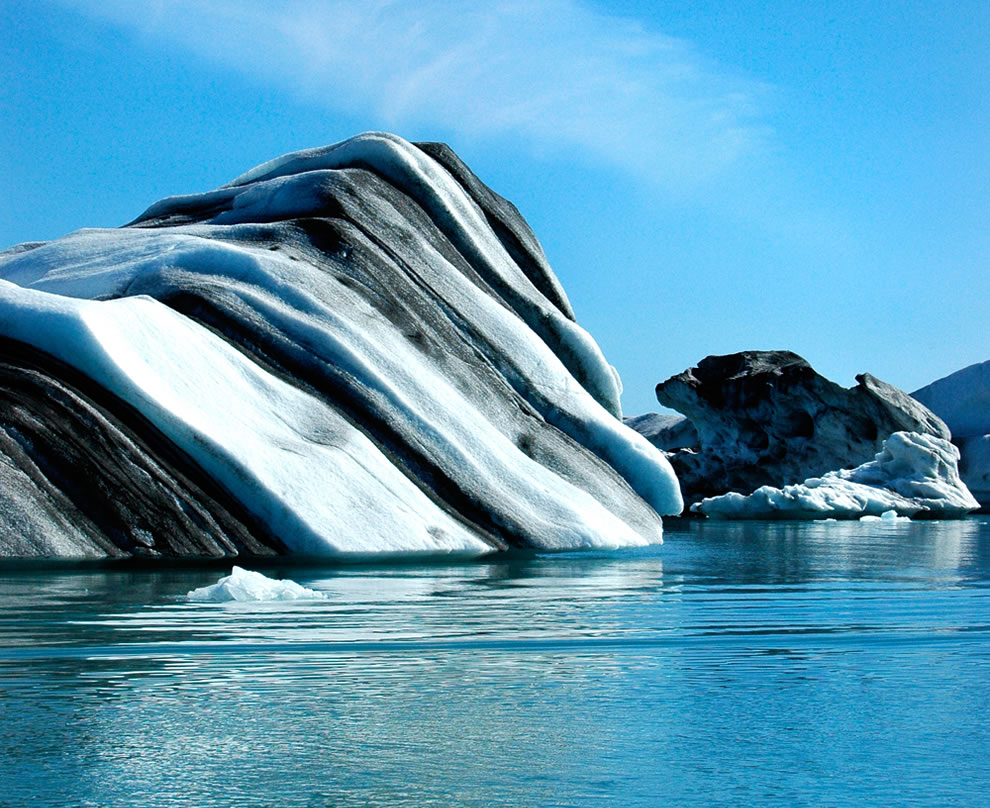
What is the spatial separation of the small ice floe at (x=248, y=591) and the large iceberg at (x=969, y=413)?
34.3 meters

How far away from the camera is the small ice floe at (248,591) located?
6.96 meters

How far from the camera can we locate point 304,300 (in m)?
11.5

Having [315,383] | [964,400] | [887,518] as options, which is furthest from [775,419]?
[315,383]

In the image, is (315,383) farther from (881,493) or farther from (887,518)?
(881,493)

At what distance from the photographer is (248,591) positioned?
278 inches

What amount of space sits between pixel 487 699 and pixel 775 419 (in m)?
30.4

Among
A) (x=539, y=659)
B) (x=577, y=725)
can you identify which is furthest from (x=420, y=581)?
(x=577, y=725)

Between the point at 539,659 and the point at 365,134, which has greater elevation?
the point at 365,134

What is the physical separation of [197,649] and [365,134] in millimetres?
11262

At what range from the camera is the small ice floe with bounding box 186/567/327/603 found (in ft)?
22.8

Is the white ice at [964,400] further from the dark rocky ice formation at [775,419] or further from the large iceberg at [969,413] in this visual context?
the dark rocky ice formation at [775,419]

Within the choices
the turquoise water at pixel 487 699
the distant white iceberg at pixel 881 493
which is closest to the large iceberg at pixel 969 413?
the distant white iceberg at pixel 881 493

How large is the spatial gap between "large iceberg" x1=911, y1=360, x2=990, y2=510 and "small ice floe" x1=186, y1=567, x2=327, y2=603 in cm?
3435

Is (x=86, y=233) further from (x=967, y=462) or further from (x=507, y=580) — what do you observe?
(x=967, y=462)
